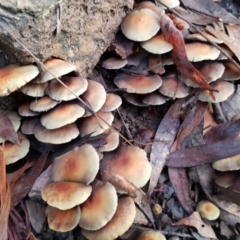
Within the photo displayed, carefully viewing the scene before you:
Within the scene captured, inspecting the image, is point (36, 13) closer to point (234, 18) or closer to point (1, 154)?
point (1, 154)

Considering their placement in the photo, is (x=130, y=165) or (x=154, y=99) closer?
(x=130, y=165)

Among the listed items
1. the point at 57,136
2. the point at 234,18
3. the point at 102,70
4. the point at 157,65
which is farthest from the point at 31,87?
the point at 234,18

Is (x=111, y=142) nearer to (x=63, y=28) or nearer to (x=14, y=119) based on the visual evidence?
(x=14, y=119)

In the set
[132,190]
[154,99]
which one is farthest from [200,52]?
[132,190]

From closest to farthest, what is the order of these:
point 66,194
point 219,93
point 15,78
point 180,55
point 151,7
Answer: point 66,194 < point 15,78 < point 180,55 < point 219,93 < point 151,7

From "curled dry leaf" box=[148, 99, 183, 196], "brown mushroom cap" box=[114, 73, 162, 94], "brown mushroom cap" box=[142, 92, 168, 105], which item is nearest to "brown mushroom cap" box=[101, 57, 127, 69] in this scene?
"brown mushroom cap" box=[114, 73, 162, 94]

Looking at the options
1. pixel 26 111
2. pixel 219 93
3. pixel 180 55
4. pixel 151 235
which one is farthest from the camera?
pixel 219 93
